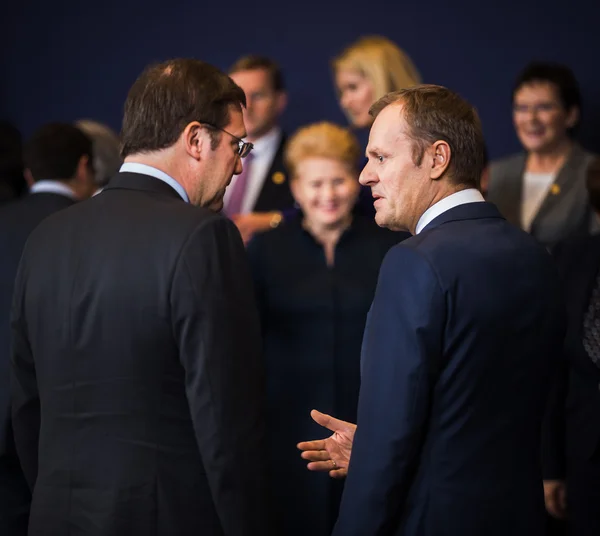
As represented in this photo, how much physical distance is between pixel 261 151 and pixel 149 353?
6.74 ft

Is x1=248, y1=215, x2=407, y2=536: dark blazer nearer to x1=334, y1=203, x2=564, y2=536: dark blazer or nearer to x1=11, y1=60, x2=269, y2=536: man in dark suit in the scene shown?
x1=11, y1=60, x2=269, y2=536: man in dark suit

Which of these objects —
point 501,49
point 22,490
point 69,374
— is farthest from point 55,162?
point 501,49

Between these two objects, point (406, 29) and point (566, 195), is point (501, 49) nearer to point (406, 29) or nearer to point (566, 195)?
point (406, 29)

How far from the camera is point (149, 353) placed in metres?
1.72

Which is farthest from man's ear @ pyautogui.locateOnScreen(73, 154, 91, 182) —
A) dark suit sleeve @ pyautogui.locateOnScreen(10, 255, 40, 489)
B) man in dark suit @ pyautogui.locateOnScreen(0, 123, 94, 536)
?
Answer: dark suit sleeve @ pyautogui.locateOnScreen(10, 255, 40, 489)

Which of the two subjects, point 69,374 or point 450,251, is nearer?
point 450,251

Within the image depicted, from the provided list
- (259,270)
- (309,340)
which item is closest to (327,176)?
(259,270)

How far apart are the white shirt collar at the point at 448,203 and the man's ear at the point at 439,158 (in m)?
0.05

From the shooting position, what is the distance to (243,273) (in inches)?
70.8

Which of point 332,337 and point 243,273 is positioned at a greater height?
point 243,273

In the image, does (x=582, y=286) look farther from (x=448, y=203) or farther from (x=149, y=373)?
(x=149, y=373)

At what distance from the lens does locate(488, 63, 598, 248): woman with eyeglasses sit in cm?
337

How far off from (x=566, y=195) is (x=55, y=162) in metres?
1.79

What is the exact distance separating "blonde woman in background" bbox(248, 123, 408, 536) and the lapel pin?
499 millimetres
